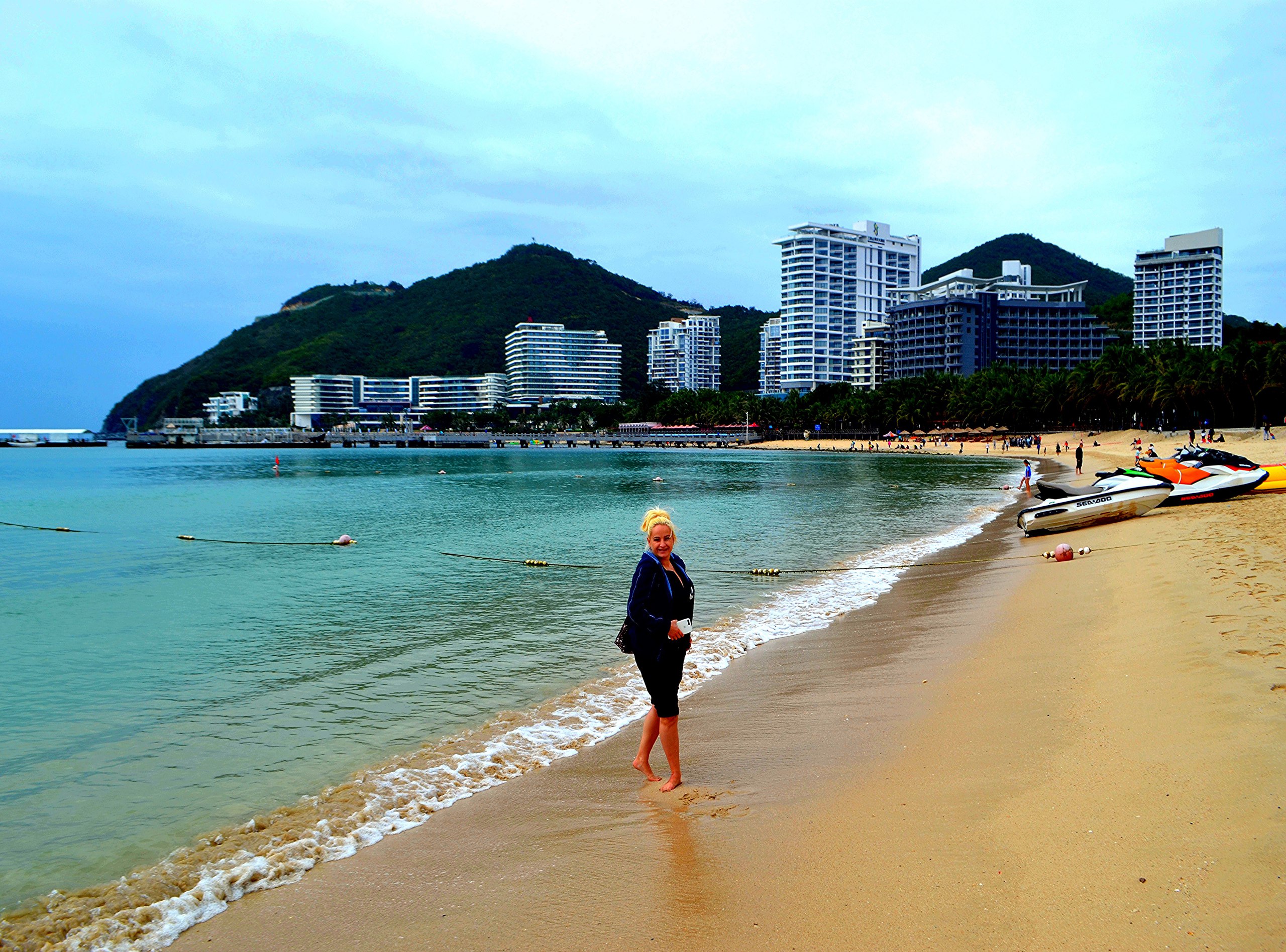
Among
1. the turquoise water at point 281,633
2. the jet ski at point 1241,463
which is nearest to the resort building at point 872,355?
the turquoise water at point 281,633

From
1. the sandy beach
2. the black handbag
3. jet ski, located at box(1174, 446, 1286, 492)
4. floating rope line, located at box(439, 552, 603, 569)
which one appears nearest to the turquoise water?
floating rope line, located at box(439, 552, 603, 569)

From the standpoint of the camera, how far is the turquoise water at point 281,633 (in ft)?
21.9

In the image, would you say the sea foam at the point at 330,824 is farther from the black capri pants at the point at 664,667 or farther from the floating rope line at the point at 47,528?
the floating rope line at the point at 47,528

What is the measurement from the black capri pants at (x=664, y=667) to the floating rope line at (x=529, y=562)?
13787mm

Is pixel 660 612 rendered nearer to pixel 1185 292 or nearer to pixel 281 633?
pixel 281 633

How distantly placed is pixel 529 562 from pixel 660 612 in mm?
14925

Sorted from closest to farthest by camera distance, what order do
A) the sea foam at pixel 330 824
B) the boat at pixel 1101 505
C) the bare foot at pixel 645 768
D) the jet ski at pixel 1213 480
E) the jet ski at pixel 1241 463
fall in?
the sea foam at pixel 330 824
the bare foot at pixel 645 768
the boat at pixel 1101 505
the jet ski at pixel 1213 480
the jet ski at pixel 1241 463

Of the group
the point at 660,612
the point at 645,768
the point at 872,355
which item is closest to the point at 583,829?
the point at 645,768

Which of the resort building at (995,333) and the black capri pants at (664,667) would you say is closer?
the black capri pants at (664,667)

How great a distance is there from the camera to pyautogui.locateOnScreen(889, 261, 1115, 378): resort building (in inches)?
6353

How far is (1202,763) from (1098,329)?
187 metres

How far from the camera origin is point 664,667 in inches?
215

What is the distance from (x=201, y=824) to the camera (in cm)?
598

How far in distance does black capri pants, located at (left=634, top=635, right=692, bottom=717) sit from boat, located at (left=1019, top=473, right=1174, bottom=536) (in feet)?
58.1
